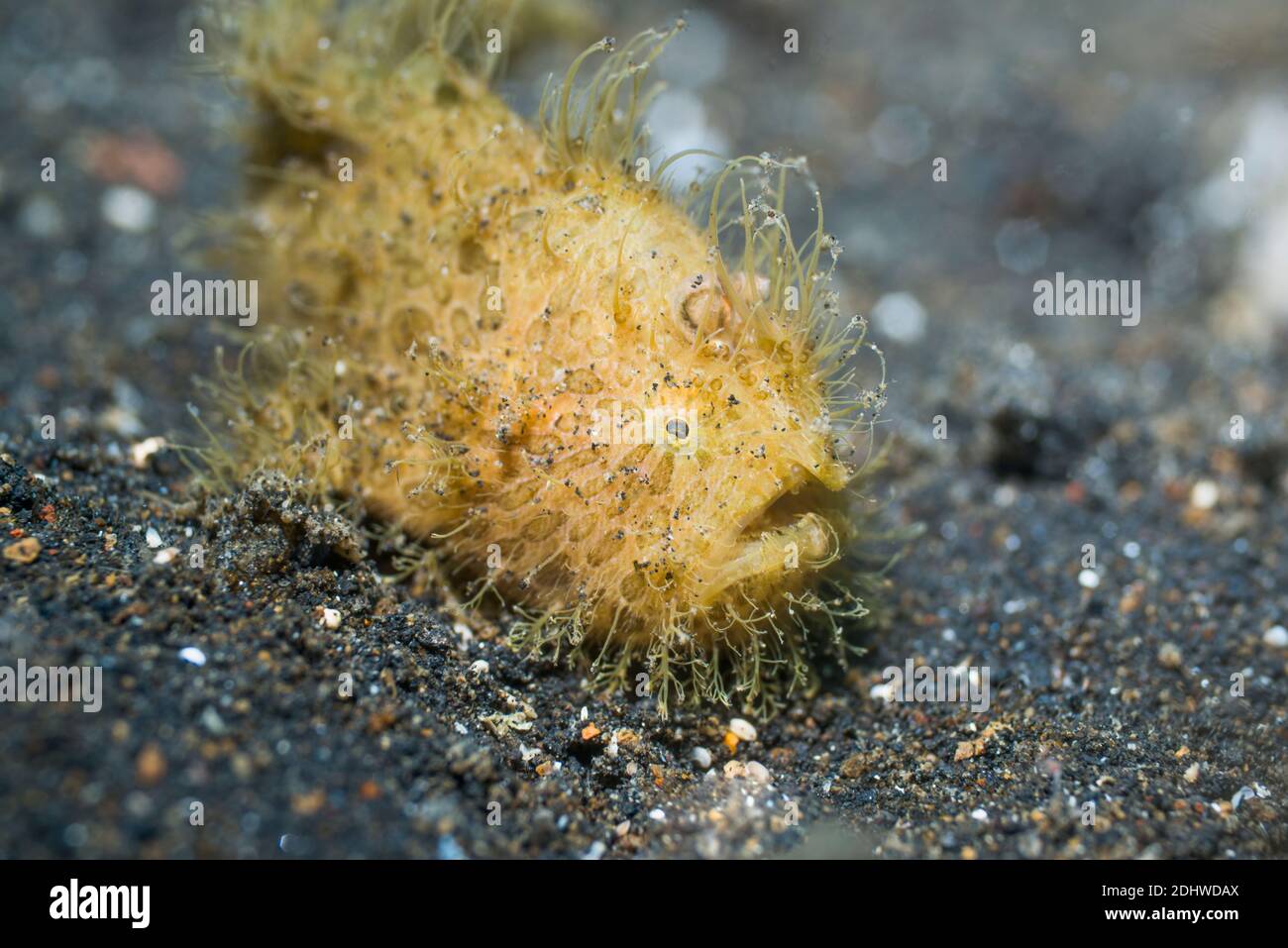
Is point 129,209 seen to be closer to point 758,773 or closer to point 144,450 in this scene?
point 144,450

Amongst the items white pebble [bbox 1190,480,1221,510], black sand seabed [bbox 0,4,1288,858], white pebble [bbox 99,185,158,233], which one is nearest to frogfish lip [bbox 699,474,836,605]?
black sand seabed [bbox 0,4,1288,858]

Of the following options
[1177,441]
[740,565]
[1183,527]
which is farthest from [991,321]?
[740,565]

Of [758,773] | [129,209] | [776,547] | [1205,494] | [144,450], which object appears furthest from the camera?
[129,209]

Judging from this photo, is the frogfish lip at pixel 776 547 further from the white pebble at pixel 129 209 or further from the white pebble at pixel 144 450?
the white pebble at pixel 129 209

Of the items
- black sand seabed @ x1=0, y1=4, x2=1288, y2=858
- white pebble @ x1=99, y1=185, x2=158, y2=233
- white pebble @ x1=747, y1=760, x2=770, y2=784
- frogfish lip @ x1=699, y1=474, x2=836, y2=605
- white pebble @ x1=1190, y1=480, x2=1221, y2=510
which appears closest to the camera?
black sand seabed @ x1=0, y1=4, x2=1288, y2=858

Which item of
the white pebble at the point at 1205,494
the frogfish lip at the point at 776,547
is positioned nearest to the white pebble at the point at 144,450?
the frogfish lip at the point at 776,547

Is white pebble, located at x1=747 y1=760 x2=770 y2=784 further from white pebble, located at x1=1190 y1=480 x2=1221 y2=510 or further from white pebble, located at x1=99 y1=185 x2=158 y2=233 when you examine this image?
white pebble, located at x1=99 y1=185 x2=158 y2=233

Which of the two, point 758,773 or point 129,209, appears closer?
point 758,773

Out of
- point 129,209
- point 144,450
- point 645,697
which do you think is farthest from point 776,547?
point 129,209

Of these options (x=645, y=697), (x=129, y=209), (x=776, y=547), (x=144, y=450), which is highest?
(x=129, y=209)

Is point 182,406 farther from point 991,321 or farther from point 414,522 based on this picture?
point 991,321
